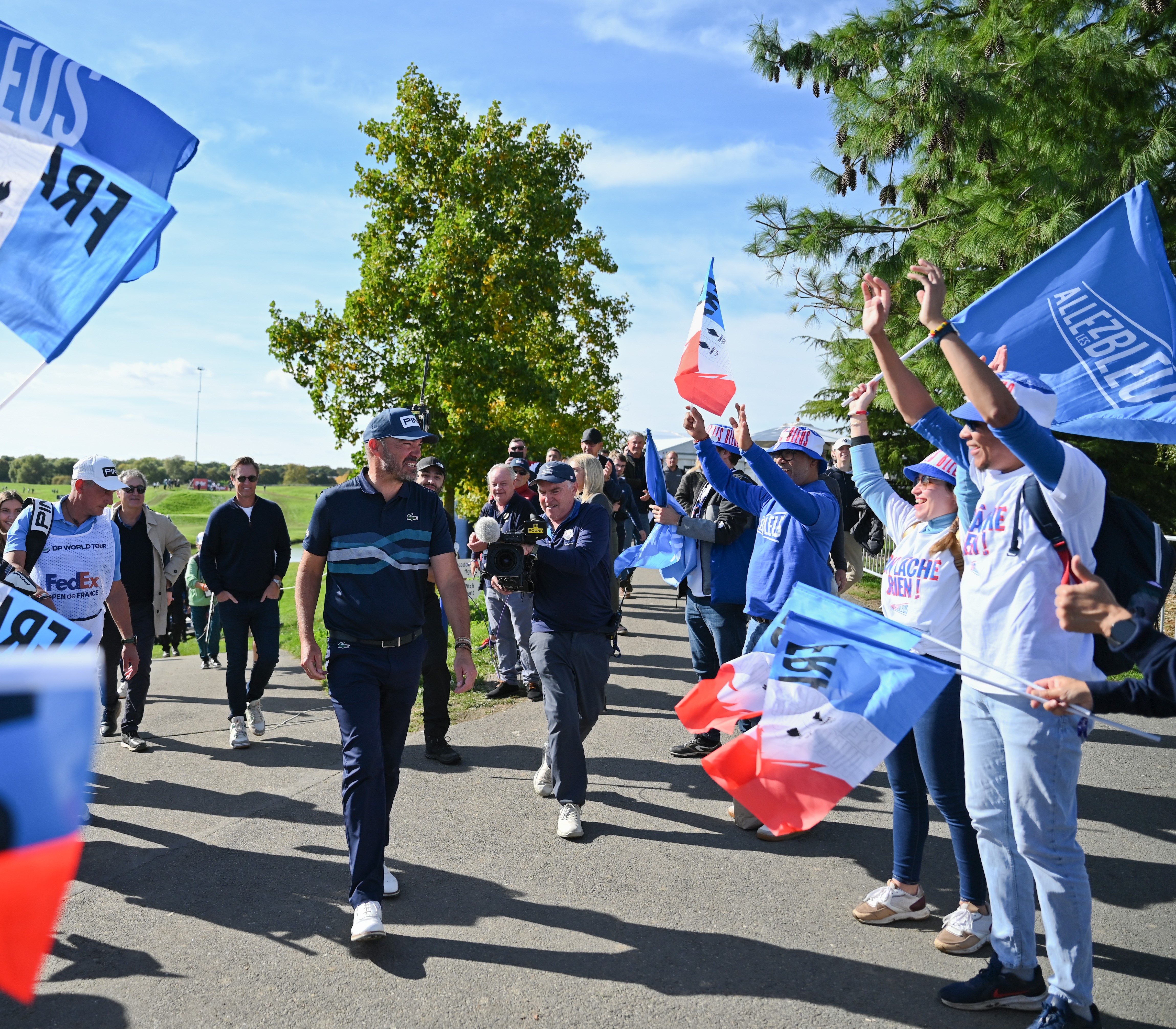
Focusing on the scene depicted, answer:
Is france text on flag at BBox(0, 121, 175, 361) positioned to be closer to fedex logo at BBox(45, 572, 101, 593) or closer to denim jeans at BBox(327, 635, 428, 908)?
denim jeans at BBox(327, 635, 428, 908)

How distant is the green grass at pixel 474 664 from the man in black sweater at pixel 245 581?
17 centimetres

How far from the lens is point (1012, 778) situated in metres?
3.12

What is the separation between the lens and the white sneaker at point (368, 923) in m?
3.86

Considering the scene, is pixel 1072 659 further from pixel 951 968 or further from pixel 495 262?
pixel 495 262

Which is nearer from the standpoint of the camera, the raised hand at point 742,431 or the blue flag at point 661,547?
the raised hand at point 742,431

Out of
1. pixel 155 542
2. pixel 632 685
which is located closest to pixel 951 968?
pixel 632 685

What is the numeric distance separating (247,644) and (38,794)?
580 cm

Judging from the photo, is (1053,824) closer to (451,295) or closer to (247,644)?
(247,644)

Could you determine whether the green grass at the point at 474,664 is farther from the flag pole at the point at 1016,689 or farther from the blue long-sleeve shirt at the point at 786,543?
the flag pole at the point at 1016,689

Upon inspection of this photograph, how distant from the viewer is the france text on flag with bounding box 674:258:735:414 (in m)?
6.14

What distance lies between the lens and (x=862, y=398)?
14.2 feet

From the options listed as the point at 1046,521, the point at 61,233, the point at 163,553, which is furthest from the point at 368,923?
the point at 163,553

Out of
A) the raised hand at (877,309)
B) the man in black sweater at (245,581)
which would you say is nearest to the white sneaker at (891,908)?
the raised hand at (877,309)

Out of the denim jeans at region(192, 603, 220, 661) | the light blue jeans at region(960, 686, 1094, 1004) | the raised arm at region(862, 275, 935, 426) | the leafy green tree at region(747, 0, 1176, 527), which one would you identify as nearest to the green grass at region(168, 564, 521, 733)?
the denim jeans at region(192, 603, 220, 661)
